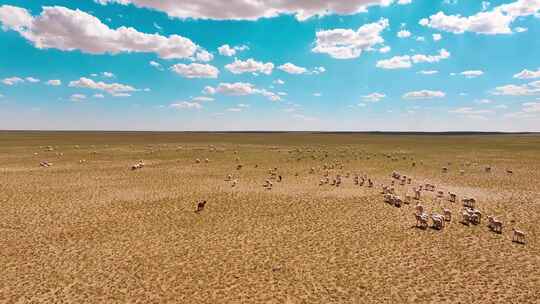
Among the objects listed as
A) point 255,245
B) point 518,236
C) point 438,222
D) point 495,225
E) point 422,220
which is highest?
point 422,220

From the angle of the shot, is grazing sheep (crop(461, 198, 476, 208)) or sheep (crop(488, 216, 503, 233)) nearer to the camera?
sheep (crop(488, 216, 503, 233))

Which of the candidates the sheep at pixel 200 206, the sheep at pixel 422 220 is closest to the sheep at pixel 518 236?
the sheep at pixel 422 220

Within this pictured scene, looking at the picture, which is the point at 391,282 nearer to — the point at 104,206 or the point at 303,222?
the point at 303,222

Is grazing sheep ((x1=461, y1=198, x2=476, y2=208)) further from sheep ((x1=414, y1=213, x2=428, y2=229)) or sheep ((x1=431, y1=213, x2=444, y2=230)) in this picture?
sheep ((x1=414, y1=213, x2=428, y2=229))

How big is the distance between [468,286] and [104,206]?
1065 inches

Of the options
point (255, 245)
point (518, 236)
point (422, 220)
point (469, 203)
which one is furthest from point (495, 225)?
point (255, 245)

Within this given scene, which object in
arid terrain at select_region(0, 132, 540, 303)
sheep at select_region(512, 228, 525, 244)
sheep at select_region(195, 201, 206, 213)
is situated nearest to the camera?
arid terrain at select_region(0, 132, 540, 303)

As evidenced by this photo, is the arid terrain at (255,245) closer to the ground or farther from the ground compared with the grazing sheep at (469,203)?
closer to the ground

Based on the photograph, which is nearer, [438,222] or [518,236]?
[518,236]

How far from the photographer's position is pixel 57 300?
15.2 meters

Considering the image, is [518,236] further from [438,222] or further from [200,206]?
[200,206]

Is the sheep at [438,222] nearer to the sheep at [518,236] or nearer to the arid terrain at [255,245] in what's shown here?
the arid terrain at [255,245]

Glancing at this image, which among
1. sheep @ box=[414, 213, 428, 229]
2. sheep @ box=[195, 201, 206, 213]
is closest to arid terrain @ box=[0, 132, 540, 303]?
sheep @ box=[195, 201, 206, 213]

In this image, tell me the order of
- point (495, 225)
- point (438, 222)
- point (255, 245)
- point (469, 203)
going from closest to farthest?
point (255, 245) < point (495, 225) < point (438, 222) < point (469, 203)
